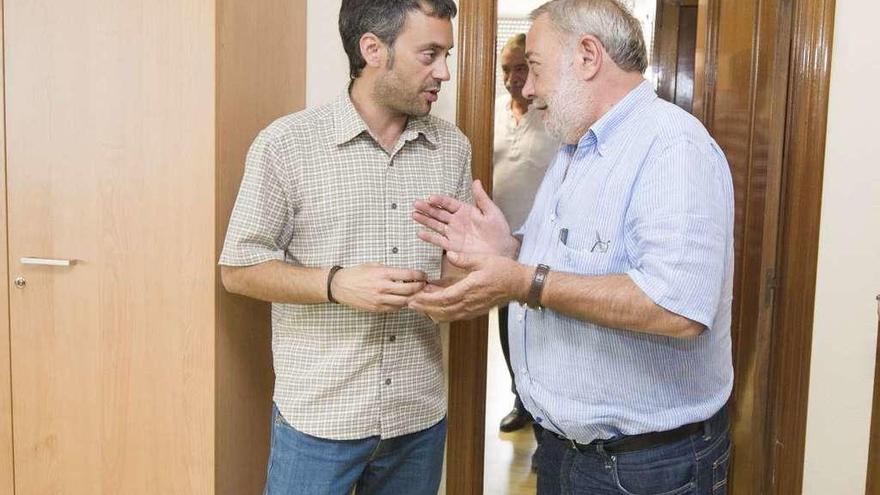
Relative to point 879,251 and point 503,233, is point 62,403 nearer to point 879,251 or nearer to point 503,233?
point 503,233

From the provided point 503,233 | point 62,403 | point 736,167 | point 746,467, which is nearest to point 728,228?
point 503,233

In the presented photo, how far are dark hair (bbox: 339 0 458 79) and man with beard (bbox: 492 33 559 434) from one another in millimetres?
1460

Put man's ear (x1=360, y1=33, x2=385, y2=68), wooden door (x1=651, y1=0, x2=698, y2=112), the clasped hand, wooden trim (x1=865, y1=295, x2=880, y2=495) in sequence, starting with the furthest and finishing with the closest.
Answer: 1. wooden door (x1=651, y1=0, x2=698, y2=112)
2. wooden trim (x1=865, y1=295, x2=880, y2=495)
3. man's ear (x1=360, y1=33, x2=385, y2=68)
4. the clasped hand

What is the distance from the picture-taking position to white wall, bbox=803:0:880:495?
208 cm

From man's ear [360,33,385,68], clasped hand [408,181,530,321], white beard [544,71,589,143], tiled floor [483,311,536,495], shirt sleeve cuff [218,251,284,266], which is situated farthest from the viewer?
tiled floor [483,311,536,495]

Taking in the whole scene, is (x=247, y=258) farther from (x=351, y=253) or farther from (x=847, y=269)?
(x=847, y=269)

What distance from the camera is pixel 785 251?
2.18 m

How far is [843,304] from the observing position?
2.15 m

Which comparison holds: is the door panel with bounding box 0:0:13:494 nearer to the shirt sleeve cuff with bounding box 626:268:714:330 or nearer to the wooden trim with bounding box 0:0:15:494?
the wooden trim with bounding box 0:0:15:494

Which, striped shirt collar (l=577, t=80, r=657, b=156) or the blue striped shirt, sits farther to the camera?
striped shirt collar (l=577, t=80, r=657, b=156)

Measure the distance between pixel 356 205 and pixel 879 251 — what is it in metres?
1.48

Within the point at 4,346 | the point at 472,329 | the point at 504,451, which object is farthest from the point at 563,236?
the point at 504,451

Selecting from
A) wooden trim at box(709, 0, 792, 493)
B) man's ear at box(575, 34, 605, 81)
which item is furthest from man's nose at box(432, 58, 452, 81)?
wooden trim at box(709, 0, 792, 493)

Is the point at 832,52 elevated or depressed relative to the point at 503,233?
elevated
